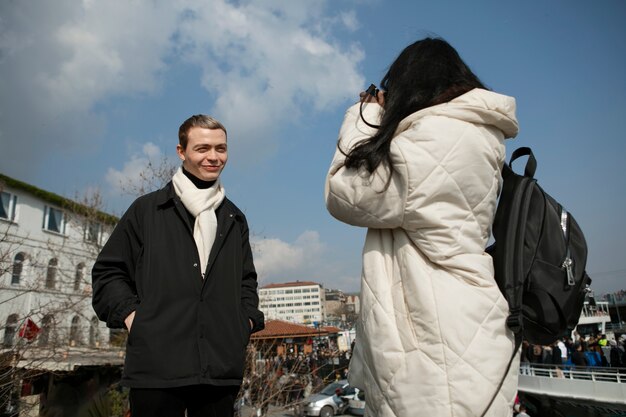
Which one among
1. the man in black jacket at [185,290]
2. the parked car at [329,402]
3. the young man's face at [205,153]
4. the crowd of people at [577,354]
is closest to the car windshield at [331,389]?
the parked car at [329,402]

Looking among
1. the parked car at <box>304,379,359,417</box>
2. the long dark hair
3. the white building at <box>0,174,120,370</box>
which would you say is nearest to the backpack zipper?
the long dark hair

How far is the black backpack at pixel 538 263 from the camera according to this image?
1.51 m

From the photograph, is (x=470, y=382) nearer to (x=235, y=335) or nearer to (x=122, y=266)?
(x=235, y=335)

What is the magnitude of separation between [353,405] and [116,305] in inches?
913

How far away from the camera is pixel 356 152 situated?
1555 millimetres

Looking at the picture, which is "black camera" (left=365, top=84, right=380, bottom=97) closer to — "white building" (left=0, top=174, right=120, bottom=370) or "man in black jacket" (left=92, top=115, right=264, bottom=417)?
"man in black jacket" (left=92, top=115, right=264, bottom=417)

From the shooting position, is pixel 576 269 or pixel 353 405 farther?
pixel 353 405

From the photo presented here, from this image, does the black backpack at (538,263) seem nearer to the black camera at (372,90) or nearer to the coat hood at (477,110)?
the coat hood at (477,110)

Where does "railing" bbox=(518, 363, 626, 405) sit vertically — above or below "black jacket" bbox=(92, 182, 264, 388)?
below

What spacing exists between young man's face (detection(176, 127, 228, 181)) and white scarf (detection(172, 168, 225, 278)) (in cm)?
6

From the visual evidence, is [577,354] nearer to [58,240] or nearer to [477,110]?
[477,110]

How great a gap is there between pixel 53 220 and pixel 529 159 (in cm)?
3313

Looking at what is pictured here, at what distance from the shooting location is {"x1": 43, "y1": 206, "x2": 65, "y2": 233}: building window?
2893 cm

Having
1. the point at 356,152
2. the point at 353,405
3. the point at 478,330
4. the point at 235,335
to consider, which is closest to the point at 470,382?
the point at 478,330
